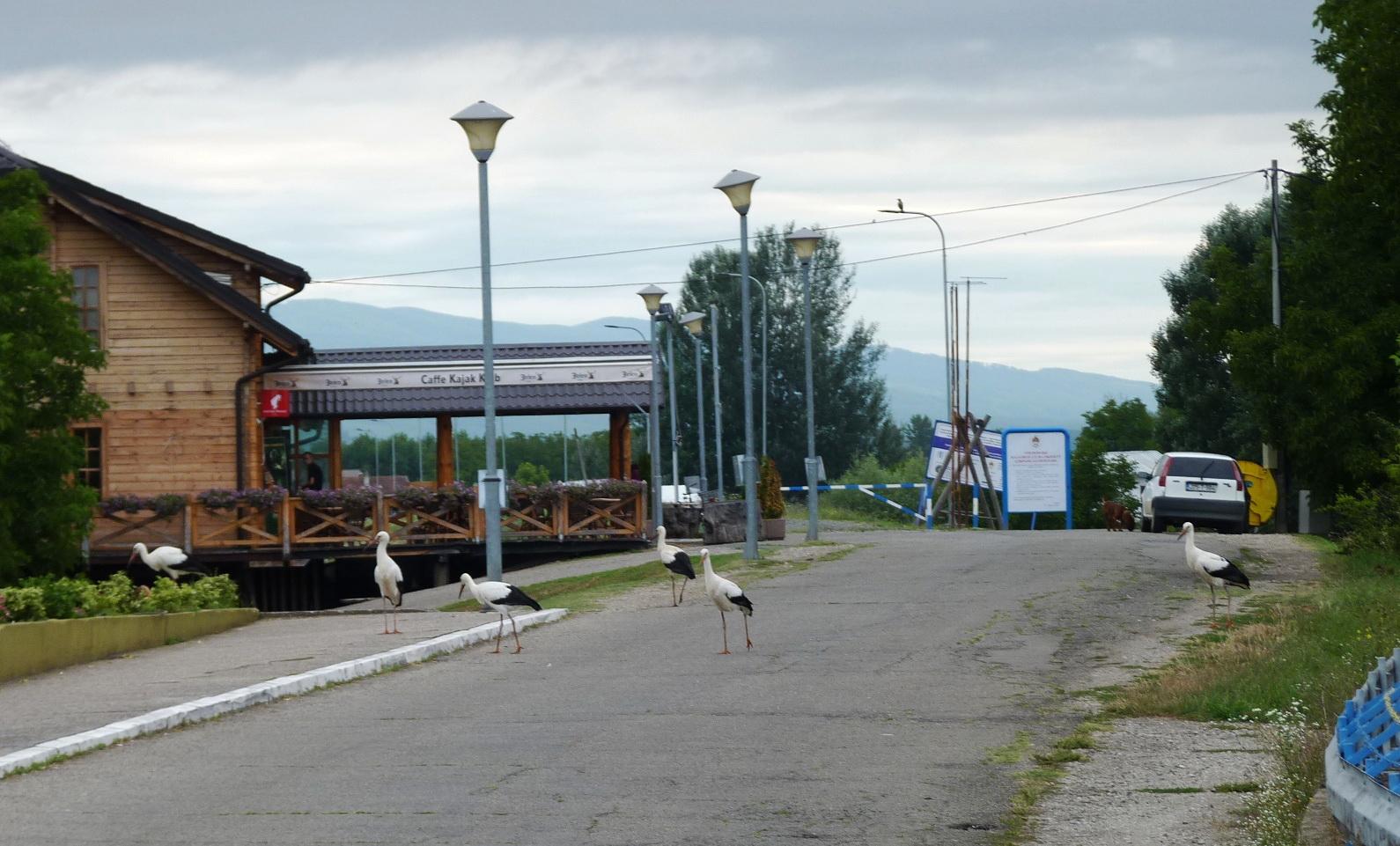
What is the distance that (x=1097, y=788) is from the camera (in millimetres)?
8836

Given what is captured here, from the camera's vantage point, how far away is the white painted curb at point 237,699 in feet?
34.3

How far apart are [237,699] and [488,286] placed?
11022 millimetres

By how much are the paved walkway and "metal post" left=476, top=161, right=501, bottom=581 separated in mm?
1233

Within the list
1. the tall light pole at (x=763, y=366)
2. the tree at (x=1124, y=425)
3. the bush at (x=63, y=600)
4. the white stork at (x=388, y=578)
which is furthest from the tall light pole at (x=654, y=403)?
the tree at (x=1124, y=425)

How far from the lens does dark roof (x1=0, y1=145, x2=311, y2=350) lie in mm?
34062

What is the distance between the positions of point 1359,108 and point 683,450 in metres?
68.5

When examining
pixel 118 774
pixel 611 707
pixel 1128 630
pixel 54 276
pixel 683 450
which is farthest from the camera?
A: pixel 683 450

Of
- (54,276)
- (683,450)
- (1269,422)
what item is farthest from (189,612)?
(683,450)

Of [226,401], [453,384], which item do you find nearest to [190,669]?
[226,401]

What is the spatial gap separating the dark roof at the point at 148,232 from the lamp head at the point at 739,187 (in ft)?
37.4

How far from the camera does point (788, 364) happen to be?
92.1 meters

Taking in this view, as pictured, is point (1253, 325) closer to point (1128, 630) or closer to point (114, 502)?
point (1128, 630)

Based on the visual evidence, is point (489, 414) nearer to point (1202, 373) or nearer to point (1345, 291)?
point (1345, 291)

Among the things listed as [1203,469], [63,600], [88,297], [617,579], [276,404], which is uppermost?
[88,297]
